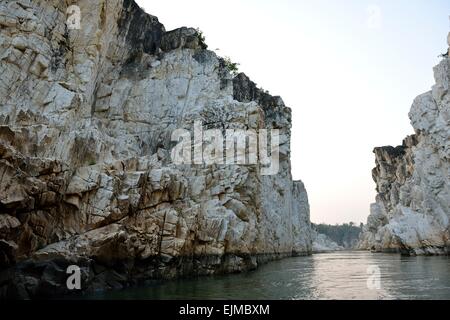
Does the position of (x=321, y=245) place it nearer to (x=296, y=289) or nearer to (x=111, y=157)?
(x=296, y=289)

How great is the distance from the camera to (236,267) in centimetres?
3067

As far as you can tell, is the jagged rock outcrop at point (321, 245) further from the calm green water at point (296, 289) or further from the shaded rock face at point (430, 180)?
the calm green water at point (296, 289)

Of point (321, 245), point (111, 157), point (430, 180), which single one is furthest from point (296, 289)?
point (321, 245)

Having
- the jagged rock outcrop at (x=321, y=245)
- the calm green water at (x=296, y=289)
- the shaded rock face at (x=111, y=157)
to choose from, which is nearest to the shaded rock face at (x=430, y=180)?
the shaded rock face at (x=111, y=157)

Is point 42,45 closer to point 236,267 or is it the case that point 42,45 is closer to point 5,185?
point 5,185

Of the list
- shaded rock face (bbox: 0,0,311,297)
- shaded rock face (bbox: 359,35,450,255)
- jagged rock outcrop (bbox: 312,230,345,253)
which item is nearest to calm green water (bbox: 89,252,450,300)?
shaded rock face (bbox: 0,0,311,297)

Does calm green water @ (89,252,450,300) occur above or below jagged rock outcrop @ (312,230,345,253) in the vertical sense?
below

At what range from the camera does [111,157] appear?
83.1 ft

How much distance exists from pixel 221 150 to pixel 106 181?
43.9ft

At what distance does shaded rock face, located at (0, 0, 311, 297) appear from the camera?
18.6 meters

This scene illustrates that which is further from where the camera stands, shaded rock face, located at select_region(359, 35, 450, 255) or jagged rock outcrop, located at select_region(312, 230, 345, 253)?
jagged rock outcrop, located at select_region(312, 230, 345, 253)

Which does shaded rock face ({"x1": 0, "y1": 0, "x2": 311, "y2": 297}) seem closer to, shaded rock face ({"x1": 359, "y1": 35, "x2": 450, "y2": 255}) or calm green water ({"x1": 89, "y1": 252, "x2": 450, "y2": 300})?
calm green water ({"x1": 89, "y1": 252, "x2": 450, "y2": 300})

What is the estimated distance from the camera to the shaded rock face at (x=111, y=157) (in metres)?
18.6
